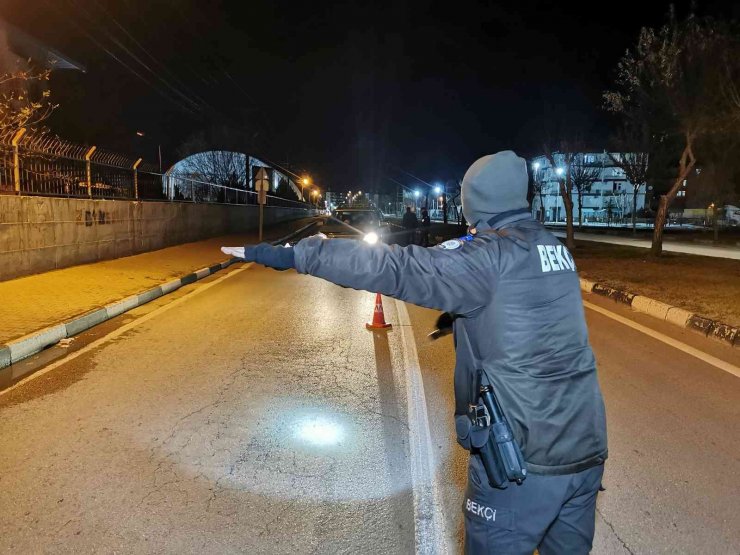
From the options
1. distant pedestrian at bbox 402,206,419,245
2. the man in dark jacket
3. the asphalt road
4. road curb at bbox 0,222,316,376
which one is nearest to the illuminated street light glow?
the man in dark jacket

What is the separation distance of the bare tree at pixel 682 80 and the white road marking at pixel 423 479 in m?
13.0

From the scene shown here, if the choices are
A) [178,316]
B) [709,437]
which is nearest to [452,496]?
[709,437]

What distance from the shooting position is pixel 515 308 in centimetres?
178

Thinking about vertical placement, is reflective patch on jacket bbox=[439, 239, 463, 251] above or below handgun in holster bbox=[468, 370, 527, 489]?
above

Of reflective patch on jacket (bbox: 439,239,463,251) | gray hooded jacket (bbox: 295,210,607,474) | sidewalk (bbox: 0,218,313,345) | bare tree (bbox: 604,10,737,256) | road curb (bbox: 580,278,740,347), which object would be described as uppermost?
bare tree (bbox: 604,10,737,256)

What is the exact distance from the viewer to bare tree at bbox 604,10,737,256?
1457 cm

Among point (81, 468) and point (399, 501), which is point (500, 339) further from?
point (81, 468)

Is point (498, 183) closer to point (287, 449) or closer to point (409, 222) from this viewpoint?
point (287, 449)

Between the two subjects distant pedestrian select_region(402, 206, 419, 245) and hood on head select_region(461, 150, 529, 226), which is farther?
distant pedestrian select_region(402, 206, 419, 245)

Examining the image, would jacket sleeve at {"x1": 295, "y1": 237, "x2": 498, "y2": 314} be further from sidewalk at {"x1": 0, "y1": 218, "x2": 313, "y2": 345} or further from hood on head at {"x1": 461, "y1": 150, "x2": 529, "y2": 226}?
sidewalk at {"x1": 0, "y1": 218, "x2": 313, "y2": 345}

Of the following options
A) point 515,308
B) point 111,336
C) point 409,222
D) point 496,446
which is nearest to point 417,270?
point 515,308

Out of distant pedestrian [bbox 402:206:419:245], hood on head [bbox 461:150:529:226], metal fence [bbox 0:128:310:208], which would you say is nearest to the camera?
hood on head [bbox 461:150:529:226]

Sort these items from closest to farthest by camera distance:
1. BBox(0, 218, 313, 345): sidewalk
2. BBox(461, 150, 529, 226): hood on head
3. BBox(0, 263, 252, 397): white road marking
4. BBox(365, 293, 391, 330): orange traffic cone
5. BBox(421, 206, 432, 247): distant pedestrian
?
BBox(461, 150, 529, 226): hood on head → BBox(0, 263, 252, 397): white road marking → BBox(0, 218, 313, 345): sidewalk → BBox(365, 293, 391, 330): orange traffic cone → BBox(421, 206, 432, 247): distant pedestrian

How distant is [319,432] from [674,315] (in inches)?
276
